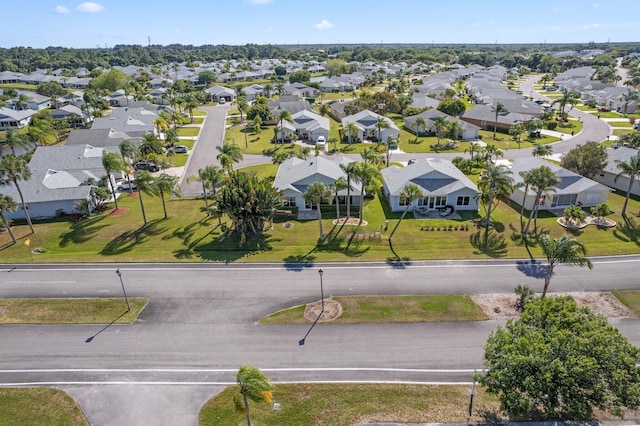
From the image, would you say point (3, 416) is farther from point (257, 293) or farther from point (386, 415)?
point (386, 415)

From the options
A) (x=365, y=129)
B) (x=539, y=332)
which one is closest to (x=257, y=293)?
(x=539, y=332)

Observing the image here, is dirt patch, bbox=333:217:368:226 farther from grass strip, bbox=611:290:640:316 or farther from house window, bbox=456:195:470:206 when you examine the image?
grass strip, bbox=611:290:640:316

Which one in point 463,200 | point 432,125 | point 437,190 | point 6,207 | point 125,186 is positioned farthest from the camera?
point 432,125

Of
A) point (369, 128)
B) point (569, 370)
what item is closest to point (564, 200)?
point (569, 370)

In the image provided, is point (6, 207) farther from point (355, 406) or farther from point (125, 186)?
point (355, 406)

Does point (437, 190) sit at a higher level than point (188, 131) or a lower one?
lower
